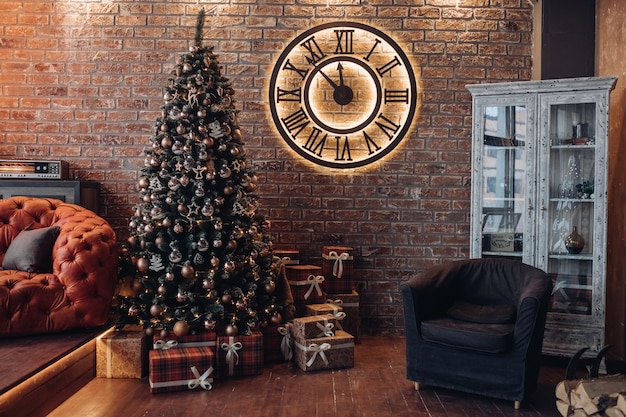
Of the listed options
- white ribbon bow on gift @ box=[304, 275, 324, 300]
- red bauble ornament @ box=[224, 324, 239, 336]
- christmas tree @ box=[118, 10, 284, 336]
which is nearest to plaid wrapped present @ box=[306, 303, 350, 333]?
white ribbon bow on gift @ box=[304, 275, 324, 300]

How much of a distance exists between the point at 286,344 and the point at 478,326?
1.36 meters

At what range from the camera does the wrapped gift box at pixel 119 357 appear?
3750mm

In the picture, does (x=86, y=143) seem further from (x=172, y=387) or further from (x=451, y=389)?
(x=451, y=389)

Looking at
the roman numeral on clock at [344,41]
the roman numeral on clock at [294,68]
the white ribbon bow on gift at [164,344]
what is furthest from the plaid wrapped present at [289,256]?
the roman numeral on clock at [344,41]

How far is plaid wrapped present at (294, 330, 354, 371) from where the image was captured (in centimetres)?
392

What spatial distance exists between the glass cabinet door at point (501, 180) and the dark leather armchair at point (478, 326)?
43 centimetres

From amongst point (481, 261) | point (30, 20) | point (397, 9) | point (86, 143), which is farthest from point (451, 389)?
point (30, 20)

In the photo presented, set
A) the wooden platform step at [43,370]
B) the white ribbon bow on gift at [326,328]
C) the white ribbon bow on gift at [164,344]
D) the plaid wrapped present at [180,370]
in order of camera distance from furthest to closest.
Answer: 1. the white ribbon bow on gift at [326,328]
2. the white ribbon bow on gift at [164,344]
3. the plaid wrapped present at [180,370]
4. the wooden platform step at [43,370]

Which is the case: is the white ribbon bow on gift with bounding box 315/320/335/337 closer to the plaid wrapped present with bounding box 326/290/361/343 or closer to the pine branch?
the plaid wrapped present with bounding box 326/290/361/343

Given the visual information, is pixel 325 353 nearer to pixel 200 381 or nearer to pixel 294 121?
pixel 200 381

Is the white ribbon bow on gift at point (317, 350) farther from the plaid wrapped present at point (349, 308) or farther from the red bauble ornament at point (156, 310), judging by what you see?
the red bauble ornament at point (156, 310)

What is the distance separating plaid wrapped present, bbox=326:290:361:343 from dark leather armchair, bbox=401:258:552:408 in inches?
35.2

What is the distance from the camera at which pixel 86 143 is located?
4.84 metres

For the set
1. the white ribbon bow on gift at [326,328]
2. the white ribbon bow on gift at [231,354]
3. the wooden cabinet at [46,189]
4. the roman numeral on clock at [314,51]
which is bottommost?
the white ribbon bow on gift at [231,354]
